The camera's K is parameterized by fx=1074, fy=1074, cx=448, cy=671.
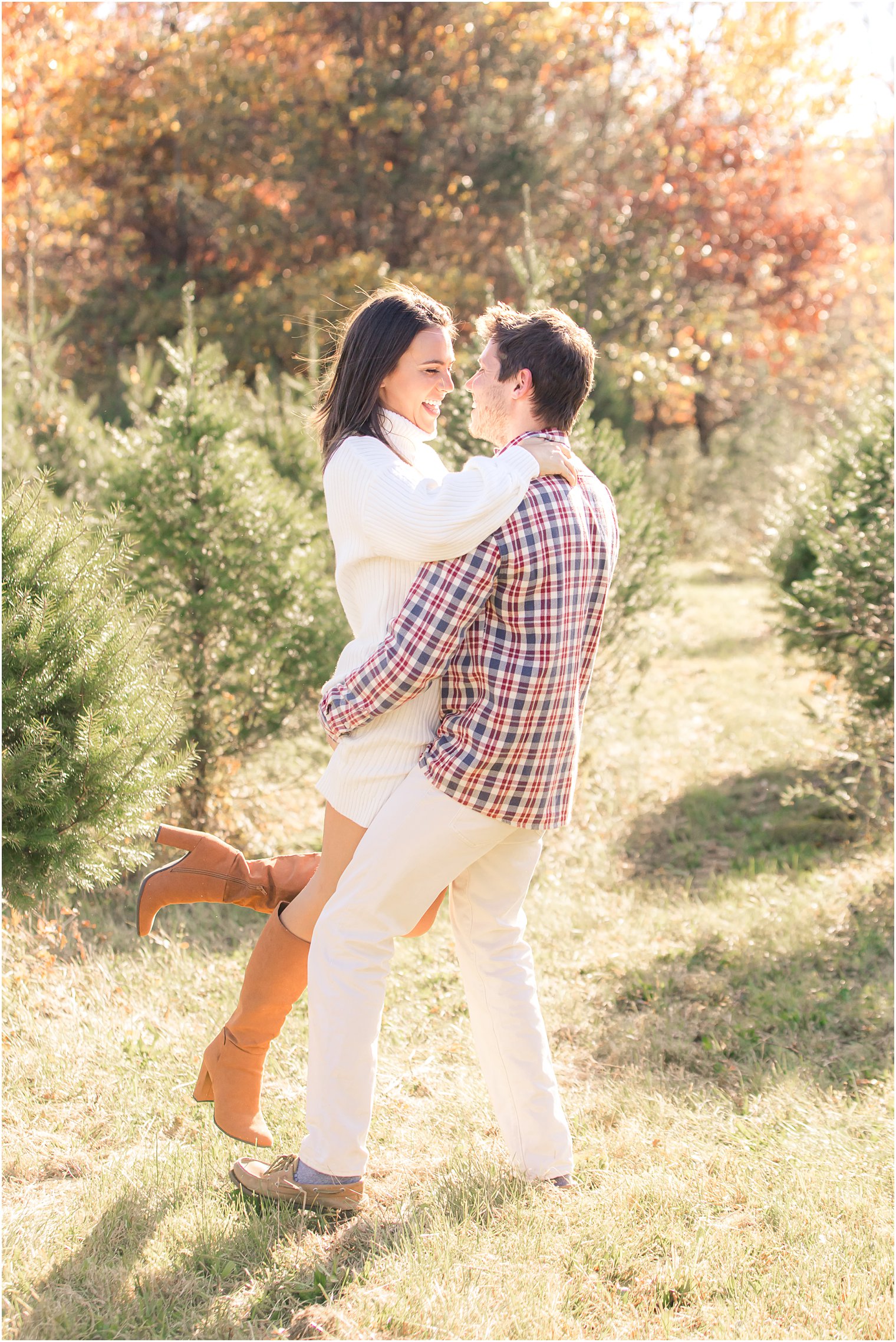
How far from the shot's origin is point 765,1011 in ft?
12.8

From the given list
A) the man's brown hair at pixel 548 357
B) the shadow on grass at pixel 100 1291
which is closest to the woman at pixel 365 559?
the man's brown hair at pixel 548 357

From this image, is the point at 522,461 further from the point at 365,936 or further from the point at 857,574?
the point at 857,574

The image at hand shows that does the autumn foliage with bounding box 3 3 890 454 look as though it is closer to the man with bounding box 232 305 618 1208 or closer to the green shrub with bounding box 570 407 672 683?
the green shrub with bounding box 570 407 672 683

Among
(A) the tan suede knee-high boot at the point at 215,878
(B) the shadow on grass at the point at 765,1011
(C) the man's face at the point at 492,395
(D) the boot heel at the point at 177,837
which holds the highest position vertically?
(C) the man's face at the point at 492,395

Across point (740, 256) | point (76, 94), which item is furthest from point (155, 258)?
point (740, 256)

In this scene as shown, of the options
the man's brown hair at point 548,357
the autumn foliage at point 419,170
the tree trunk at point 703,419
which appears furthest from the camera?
the tree trunk at point 703,419

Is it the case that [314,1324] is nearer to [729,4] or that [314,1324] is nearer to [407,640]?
[407,640]

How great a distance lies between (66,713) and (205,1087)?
110 centimetres

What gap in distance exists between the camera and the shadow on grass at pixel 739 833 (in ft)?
18.3

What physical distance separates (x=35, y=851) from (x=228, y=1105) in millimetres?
933

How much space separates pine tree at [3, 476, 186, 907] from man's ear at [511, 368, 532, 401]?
1397 millimetres

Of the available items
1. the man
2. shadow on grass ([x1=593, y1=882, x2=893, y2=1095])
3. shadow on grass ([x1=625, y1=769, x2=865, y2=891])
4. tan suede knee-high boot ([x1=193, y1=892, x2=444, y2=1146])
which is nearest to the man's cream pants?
the man

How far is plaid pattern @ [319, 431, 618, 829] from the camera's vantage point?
229 cm

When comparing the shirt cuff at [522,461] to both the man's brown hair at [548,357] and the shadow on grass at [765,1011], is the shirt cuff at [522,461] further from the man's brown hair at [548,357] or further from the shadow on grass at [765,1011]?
the shadow on grass at [765,1011]
